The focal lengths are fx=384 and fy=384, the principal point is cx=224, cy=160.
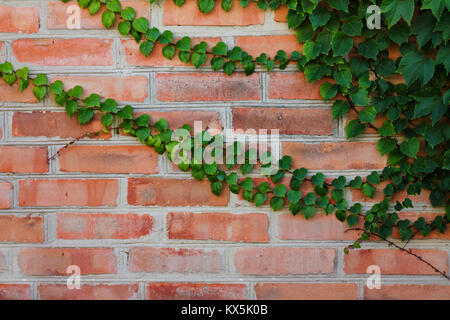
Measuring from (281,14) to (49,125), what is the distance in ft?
2.03

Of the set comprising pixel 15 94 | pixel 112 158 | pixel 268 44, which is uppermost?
pixel 268 44

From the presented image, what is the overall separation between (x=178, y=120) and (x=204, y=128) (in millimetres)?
66

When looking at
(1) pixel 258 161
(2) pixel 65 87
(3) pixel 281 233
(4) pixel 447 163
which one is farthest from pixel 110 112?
(4) pixel 447 163

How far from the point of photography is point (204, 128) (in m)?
0.93

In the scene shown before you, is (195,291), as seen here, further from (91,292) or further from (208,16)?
(208,16)

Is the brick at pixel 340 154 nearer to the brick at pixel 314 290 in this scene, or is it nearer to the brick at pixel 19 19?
the brick at pixel 314 290

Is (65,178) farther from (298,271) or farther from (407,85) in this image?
(407,85)

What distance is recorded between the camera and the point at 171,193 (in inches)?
37.1

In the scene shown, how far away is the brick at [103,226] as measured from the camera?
95cm

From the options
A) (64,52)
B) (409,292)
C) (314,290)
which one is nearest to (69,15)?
(64,52)

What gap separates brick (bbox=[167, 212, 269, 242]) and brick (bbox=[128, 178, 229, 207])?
30mm

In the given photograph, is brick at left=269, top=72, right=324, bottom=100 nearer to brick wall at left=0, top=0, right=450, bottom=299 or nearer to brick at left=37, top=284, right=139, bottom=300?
brick wall at left=0, top=0, right=450, bottom=299

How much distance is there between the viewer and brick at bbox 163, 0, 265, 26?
907mm

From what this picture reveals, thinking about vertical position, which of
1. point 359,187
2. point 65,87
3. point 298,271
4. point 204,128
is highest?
point 65,87
